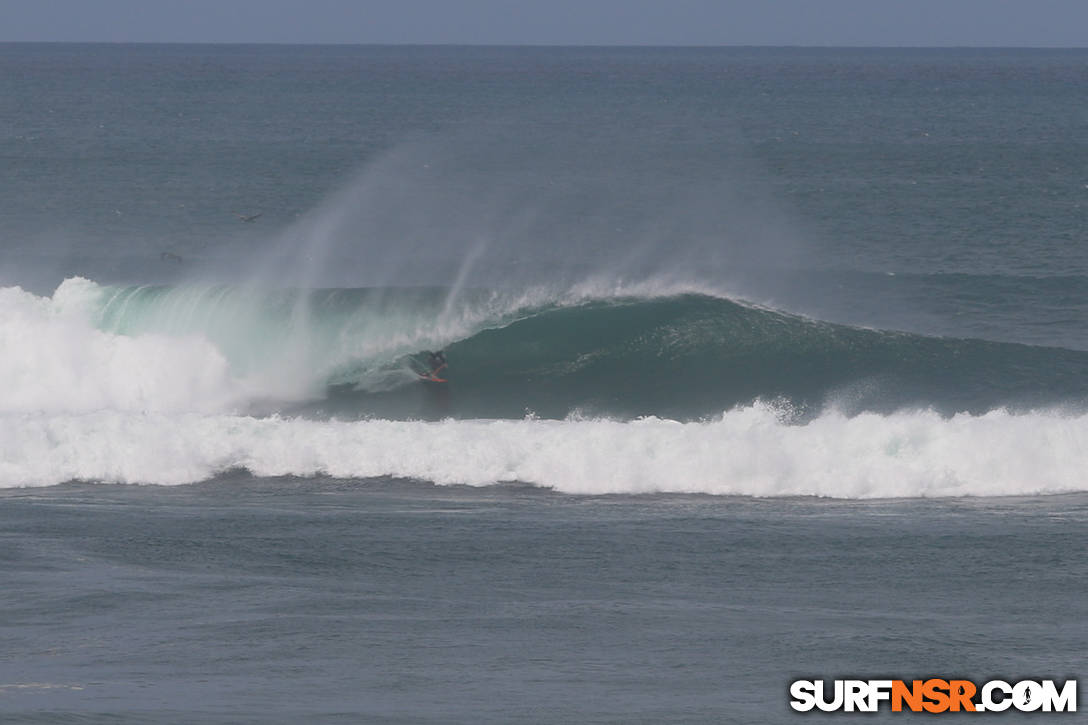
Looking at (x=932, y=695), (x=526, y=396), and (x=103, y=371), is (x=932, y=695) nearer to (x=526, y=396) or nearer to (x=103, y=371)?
(x=526, y=396)

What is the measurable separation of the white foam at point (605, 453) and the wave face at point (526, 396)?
0.03 meters

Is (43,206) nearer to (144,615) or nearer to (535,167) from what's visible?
(535,167)

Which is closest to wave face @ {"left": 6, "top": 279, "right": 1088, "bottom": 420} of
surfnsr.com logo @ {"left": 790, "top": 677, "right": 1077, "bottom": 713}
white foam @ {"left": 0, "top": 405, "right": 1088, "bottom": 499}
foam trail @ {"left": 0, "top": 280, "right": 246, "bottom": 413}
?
foam trail @ {"left": 0, "top": 280, "right": 246, "bottom": 413}

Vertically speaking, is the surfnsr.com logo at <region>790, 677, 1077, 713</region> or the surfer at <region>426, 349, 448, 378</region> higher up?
the surfer at <region>426, 349, 448, 378</region>

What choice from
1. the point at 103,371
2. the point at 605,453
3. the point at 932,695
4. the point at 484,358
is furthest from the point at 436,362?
the point at 932,695

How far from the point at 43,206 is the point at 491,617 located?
45.9 meters

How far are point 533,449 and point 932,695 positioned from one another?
9.60m

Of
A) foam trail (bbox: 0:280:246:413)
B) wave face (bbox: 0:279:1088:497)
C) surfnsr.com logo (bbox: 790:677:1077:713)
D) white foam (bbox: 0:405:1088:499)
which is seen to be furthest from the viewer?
foam trail (bbox: 0:280:246:413)

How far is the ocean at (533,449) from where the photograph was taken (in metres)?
12.4

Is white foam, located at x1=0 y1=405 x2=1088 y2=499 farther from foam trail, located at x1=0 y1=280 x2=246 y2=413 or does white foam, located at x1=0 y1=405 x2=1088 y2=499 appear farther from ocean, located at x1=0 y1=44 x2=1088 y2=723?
foam trail, located at x1=0 y1=280 x2=246 y2=413

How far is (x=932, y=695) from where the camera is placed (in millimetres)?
11602

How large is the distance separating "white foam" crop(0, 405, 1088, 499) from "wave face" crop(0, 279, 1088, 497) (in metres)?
0.03

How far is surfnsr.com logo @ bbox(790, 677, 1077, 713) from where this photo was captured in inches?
445

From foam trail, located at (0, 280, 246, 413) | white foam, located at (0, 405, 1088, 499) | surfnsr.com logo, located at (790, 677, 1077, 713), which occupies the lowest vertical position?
surfnsr.com logo, located at (790, 677, 1077, 713)
